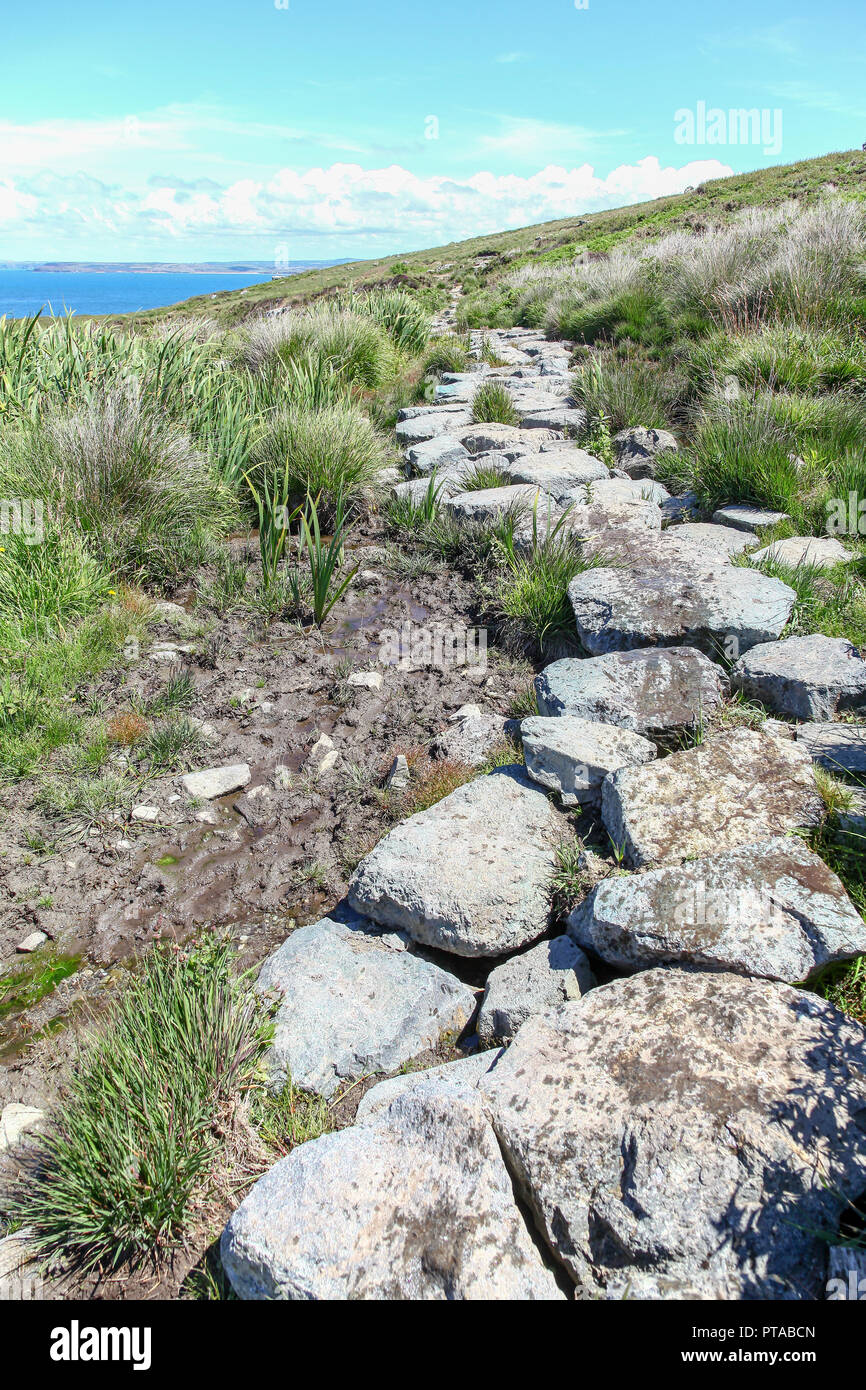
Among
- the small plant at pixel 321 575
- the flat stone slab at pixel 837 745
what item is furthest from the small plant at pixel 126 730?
the flat stone slab at pixel 837 745

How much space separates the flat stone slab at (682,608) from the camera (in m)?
3.27

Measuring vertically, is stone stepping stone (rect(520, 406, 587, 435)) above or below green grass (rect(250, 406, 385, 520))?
above

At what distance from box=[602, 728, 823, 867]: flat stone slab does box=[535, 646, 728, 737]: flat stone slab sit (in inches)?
11.0

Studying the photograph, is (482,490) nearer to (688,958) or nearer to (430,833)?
(430,833)

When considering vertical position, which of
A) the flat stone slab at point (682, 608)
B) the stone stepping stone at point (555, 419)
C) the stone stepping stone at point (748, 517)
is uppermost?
the stone stepping stone at point (555, 419)

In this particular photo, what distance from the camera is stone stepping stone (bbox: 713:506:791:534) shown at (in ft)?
14.1

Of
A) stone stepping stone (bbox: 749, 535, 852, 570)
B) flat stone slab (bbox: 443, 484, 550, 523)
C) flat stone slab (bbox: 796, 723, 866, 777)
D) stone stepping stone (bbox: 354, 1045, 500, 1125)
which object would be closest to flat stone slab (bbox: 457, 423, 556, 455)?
flat stone slab (bbox: 443, 484, 550, 523)

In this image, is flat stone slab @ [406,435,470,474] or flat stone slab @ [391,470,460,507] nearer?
flat stone slab @ [391,470,460,507]

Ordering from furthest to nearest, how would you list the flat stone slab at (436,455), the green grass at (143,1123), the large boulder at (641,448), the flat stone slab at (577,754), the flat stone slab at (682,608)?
the flat stone slab at (436,455) → the large boulder at (641,448) → the flat stone slab at (682,608) → the flat stone slab at (577,754) → the green grass at (143,1123)

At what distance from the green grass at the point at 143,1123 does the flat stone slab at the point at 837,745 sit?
204 cm

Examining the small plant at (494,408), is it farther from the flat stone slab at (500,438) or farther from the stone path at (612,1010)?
the stone path at (612,1010)

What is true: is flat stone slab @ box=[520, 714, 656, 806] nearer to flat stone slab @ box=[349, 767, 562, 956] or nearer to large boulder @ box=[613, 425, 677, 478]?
flat stone slab @ box=[349, 767, 562, 956]

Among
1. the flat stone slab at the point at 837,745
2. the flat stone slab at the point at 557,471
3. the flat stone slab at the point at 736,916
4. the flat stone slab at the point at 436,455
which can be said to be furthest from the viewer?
the flat stone slab at the point at 436,455

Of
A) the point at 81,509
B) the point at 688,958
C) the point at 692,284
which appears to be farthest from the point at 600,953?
the point at 692,284
